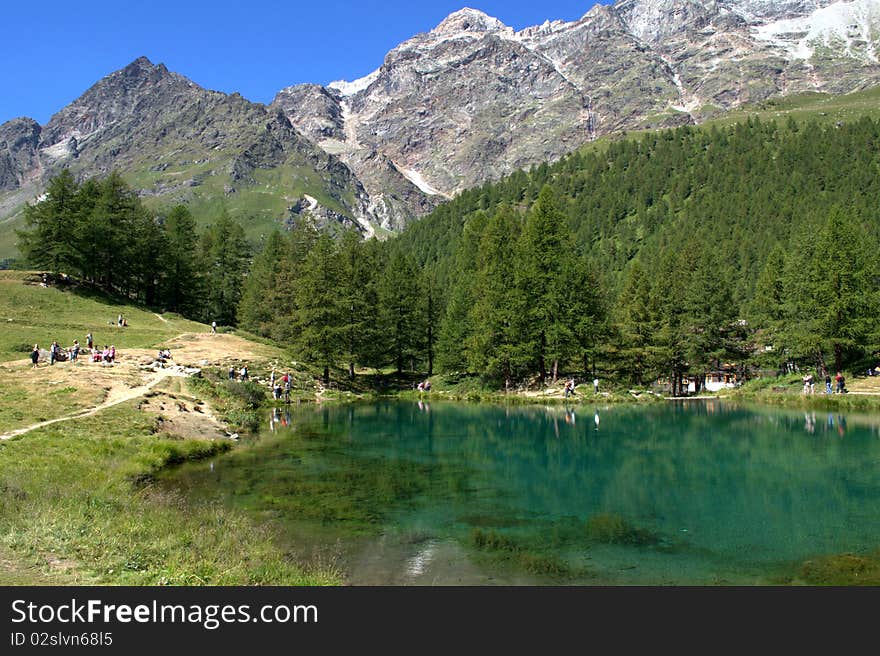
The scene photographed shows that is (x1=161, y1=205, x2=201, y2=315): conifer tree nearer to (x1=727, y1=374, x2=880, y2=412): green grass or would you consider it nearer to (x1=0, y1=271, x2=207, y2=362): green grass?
(x1=0, y1=271, x2=207, y2=362): green grass

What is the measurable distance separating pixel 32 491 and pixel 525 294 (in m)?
53.6

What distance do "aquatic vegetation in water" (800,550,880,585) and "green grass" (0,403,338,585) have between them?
36.7 feet

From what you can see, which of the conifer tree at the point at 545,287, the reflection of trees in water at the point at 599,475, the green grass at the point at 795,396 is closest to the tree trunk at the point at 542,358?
the conifer tree at the point at 545,287

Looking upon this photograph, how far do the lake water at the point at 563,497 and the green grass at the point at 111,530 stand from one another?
1565 mm

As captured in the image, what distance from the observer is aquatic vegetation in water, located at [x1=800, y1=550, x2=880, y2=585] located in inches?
549

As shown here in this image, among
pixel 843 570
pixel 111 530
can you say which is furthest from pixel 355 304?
pixel 843 570

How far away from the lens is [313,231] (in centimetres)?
9406

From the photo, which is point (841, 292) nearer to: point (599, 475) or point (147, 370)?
point (599, 475)

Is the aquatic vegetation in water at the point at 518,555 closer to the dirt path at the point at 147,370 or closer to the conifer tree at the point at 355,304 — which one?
the dirt path at the point at 147,370

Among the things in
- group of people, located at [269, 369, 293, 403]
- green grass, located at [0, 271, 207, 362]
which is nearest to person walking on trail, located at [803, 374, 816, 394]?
group of people, located at [269, 369, 293, 403]

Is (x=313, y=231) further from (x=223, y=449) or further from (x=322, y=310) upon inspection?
(x=223, y=449)

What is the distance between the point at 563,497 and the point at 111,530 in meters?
15.2

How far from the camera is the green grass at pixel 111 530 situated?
12.4 meters
